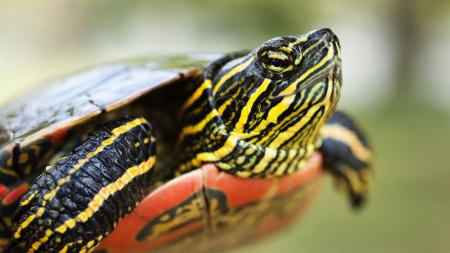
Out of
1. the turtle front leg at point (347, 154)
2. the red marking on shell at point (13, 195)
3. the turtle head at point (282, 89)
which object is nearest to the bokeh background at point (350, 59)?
the turtle front leg at point (347, 154)

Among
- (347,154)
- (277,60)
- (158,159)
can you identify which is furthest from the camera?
(347,154)

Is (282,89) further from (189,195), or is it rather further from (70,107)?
(70,107)

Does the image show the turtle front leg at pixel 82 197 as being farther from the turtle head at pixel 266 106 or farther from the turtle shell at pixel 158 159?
the turtle head at pixel 266 106

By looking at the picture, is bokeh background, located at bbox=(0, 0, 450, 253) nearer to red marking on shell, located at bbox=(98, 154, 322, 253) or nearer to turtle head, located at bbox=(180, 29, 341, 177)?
turtle head, located at bbox=(180, 29, 341, 177)

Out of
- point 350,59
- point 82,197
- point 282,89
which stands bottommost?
point 350,59

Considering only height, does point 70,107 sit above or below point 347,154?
above

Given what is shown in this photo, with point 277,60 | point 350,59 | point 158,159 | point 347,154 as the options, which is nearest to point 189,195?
point 158,159
